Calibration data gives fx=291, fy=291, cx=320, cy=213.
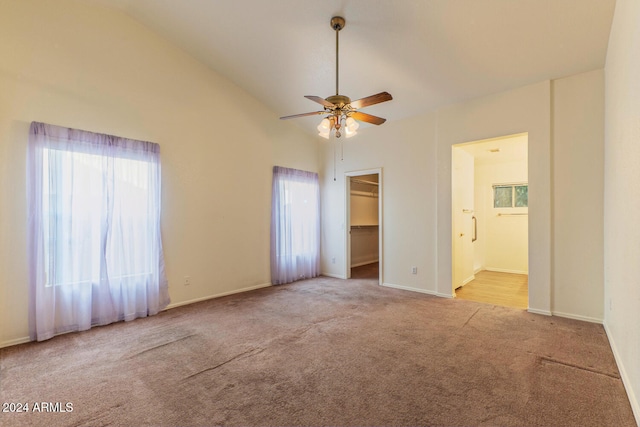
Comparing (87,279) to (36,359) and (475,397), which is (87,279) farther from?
(475,397)

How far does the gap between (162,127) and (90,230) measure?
1622 mm

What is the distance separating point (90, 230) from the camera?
3.39 meters

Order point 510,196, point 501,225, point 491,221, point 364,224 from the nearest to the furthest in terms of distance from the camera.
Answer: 1. point 510,196
2. point 501,225
3. point 491,221
4. point 364,224

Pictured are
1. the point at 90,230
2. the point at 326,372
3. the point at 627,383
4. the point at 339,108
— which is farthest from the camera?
the point at 90,230

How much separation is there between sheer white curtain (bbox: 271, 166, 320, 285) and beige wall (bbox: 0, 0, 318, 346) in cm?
18

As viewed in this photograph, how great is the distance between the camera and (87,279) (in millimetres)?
3367

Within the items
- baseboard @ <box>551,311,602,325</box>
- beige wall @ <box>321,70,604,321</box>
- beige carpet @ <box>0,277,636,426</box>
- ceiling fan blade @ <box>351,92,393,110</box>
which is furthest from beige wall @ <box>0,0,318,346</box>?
baseboard @ <box>551,311,602,325</box>

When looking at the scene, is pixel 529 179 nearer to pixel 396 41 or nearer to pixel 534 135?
pixel 534 135

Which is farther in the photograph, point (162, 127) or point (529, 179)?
point (162, 127)

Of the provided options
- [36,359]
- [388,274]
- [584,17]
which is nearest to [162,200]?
[36,359]

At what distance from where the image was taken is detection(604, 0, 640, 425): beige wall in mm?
1902

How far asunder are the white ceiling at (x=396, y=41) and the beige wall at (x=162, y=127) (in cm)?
49

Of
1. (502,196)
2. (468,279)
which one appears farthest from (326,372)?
(502,196)

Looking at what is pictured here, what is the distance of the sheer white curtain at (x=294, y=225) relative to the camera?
17.9 ft
